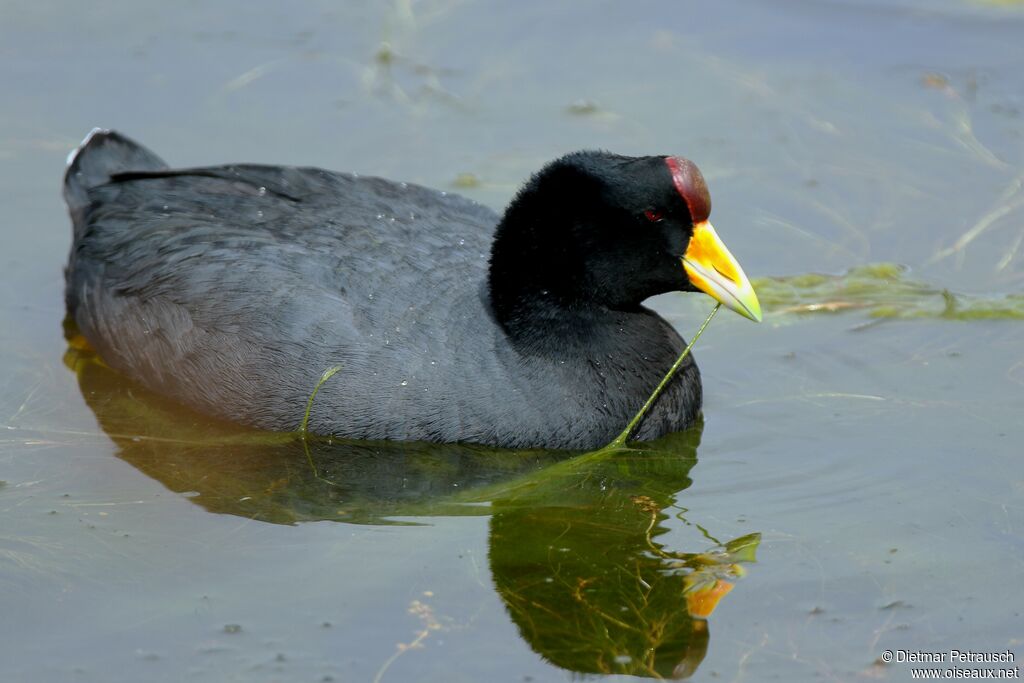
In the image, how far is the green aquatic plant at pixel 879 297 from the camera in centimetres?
752

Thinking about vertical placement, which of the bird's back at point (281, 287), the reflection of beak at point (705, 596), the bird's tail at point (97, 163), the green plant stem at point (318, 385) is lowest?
the reflection of beak at point (705, 596)

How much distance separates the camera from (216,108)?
9359 mm

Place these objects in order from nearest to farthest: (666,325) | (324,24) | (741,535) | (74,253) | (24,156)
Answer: (741,535), (666,325), (74,253), (24,156), (324,24)

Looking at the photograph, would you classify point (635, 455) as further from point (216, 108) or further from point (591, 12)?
point (591, 12)

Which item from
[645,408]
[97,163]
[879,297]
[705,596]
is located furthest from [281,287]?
[879,297]

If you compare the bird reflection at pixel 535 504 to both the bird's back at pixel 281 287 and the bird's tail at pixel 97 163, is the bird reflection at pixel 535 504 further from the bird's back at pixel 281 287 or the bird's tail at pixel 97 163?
the bird's tail at pixel 97 163

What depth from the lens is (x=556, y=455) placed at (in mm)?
6477

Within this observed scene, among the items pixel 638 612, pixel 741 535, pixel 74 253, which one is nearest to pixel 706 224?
A: pixel 741 535

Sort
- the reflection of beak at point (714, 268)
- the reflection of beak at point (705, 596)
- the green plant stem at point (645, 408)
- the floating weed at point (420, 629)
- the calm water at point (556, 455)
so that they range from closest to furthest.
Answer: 1. the floating weed at point (420, 629)
2. the calm water at point (556, 455)
3. the reflection of beak at point (705, 596)
4. the reflection of beak at point (714, 268)
5. the green plant stem at point (645, 408)

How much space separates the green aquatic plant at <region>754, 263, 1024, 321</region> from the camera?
7.52m

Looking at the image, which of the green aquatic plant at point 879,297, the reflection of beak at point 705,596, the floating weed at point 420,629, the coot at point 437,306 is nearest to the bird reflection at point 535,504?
the reflection of beak at point 705,596

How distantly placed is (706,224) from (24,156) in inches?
176

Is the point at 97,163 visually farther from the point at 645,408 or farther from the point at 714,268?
the point at 714,268

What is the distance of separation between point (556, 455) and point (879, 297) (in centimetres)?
210
